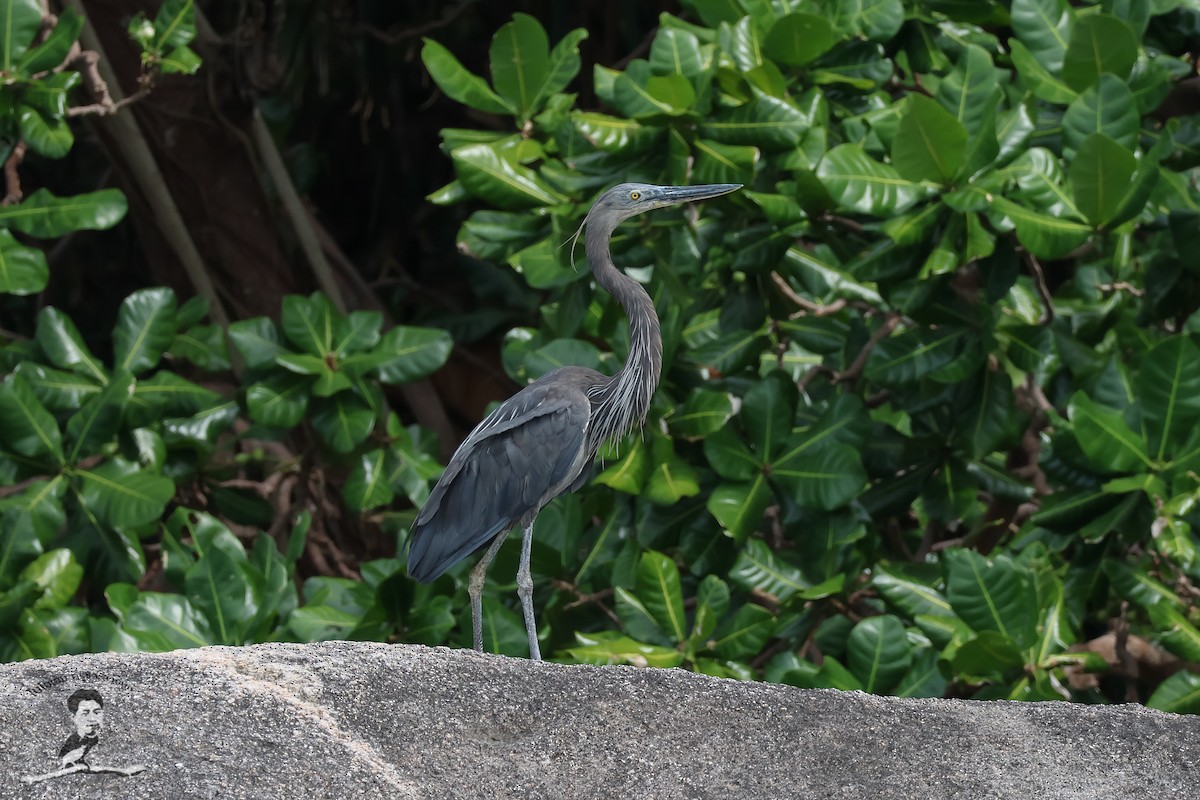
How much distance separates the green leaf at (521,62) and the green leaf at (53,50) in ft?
5.29

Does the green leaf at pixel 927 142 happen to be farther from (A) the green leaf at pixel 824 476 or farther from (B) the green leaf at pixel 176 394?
(B) the green leaf at pixel 176 394

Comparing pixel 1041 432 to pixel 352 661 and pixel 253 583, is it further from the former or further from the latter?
pixel 352 661

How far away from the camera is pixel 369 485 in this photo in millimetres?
6105

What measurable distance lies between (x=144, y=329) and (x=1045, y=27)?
3580 millimetres

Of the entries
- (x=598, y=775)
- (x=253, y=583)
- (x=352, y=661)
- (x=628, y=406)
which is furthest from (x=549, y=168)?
(x=598, y=775)

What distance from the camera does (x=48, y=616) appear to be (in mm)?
5344

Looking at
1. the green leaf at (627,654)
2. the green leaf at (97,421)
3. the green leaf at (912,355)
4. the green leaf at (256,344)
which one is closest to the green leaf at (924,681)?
the green leaf at (627,654)

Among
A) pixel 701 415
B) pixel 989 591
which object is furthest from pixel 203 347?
pixel 989 591

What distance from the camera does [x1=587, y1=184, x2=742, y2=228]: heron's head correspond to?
4617 millimetres

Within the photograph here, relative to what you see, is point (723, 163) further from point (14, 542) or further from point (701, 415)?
point (14, 542)

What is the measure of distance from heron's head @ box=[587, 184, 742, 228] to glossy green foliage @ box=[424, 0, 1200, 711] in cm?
41

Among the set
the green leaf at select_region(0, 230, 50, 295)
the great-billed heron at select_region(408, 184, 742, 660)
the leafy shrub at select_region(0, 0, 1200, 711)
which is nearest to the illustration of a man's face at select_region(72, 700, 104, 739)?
the great-billed heron at select_region(408, 184, 742, 660)

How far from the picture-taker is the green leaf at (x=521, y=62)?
5551mm

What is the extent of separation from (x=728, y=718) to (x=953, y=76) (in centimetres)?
260
